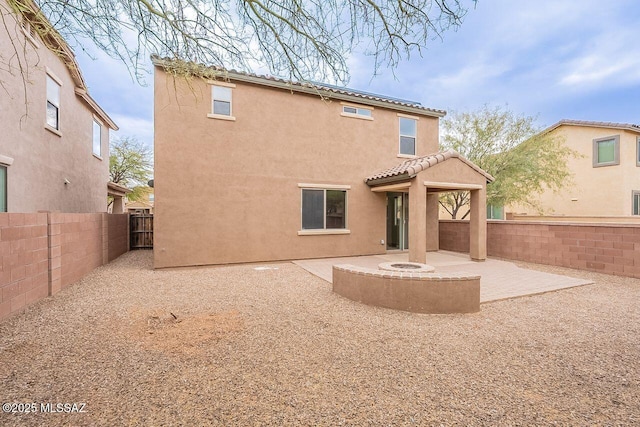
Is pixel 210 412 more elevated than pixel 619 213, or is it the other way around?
pixel 619 213

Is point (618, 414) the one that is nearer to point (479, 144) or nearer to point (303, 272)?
point (303, 272)

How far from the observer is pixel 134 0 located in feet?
13.4

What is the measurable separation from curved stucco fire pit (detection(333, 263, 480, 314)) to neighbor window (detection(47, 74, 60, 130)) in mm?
11905

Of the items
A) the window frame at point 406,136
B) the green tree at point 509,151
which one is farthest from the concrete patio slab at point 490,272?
the green tree at point 509,151

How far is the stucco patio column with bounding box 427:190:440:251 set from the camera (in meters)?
12.7

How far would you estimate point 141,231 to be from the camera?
14.0 meters

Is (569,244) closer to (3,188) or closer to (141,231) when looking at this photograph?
(3,188)

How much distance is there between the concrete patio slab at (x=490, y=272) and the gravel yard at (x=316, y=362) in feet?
2.25

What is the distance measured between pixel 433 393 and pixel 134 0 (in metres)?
6.18

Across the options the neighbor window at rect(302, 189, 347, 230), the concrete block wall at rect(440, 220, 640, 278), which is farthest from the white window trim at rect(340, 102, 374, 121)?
the concrete block wall at rect(440, 220, 640, 278)

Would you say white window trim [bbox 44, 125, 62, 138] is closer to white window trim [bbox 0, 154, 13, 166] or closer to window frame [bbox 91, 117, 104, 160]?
white window trim [bbox 0, 154, 13, 166]

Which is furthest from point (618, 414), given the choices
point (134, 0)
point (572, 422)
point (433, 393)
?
point (134, 0)

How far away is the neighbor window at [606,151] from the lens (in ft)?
54.6

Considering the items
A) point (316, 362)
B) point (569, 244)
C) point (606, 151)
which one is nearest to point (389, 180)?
point (569, 244)
